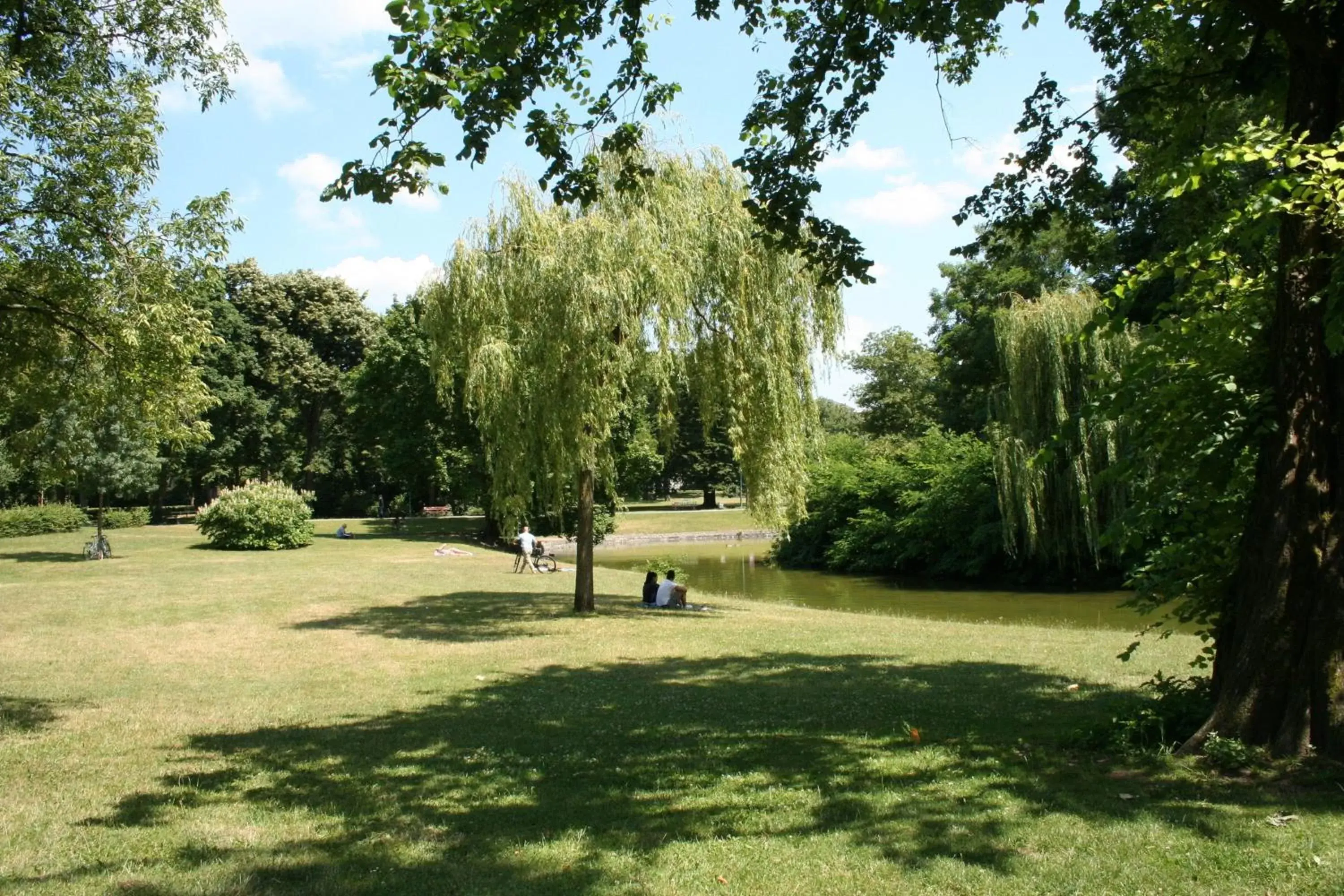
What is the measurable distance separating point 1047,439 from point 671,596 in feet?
39.6

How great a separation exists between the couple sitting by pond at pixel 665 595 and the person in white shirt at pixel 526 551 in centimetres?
818

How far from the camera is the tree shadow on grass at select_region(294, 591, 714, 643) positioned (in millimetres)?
14938

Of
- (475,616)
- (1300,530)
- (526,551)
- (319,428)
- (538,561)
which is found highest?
(319,428)

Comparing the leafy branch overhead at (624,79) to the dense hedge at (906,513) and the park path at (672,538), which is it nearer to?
the dense hedge at (906,513)

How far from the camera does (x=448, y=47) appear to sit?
5.42 m

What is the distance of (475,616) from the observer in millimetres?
17000

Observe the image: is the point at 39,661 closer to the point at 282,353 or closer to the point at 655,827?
the point at 655,827

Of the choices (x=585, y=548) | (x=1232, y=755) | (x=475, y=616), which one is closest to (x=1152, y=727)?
(x=1232, y=755)

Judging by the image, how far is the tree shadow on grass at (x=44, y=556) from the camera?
28592 mm

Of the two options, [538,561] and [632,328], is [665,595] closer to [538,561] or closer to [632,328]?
[632,328]

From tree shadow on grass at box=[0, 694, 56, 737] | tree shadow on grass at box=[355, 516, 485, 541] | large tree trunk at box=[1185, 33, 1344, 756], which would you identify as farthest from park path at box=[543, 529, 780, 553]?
large tree trunk at box=[1185, 33, 1344, 756]

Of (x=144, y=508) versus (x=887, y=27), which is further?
(x=144, y=508)

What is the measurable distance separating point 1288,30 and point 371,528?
4538cm

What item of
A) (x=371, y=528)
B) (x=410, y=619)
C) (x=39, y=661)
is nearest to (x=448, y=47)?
(x=39, y=661)
